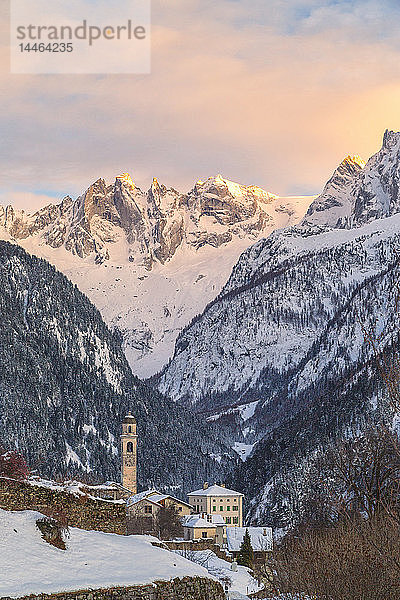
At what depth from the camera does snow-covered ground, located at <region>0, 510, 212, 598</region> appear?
2317cm

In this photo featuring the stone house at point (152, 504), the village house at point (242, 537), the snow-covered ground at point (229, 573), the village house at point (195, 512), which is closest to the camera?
the snow-covered ground at point (229, 573)

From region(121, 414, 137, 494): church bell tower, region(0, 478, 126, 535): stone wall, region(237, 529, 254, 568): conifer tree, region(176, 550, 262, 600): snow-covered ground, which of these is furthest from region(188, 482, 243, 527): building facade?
region(0, 478, 126, 535): stone wall

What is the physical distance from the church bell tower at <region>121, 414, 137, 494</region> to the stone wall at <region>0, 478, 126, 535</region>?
13499 centimetres

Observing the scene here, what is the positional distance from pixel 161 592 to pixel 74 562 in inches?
99.2

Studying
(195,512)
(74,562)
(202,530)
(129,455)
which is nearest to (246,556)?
(202,530)

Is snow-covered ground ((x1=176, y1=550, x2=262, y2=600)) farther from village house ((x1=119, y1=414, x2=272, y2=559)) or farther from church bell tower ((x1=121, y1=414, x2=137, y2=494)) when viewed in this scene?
church bell tower ((x1=121, y1=414, x2=137, y2=494))

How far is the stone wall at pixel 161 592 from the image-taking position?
75.9ft

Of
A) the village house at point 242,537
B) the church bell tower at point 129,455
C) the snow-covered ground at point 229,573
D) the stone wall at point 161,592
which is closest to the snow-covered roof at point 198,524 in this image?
the village house at point 242,537

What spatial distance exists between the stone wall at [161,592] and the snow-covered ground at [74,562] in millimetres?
161

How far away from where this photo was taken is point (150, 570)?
87.6 ft

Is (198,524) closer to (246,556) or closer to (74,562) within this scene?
(246,556)

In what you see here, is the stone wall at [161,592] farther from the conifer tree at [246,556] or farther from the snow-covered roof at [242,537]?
the snow-covered roof at [242,537]

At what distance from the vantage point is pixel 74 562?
25.4 metres

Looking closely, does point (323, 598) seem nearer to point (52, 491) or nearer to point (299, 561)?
point (299, 561)
